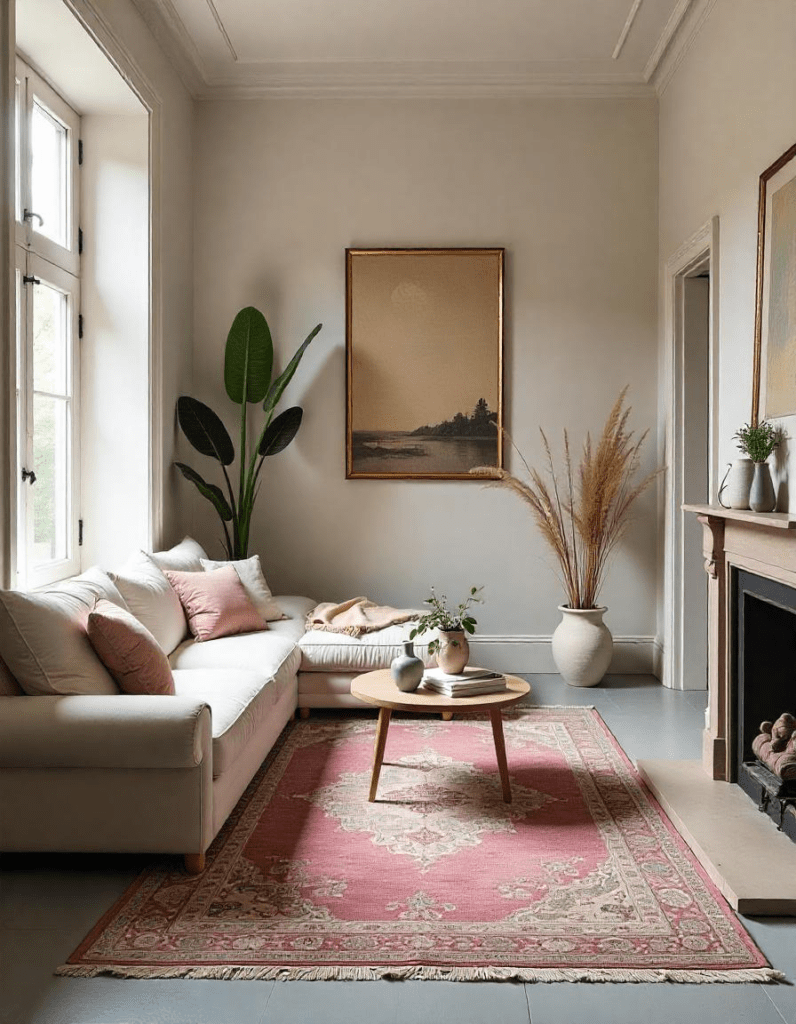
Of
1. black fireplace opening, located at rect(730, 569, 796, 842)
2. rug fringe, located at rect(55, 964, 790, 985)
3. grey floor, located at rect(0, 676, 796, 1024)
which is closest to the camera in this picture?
grey floor, located at rect(0, 676, 796, 1024)

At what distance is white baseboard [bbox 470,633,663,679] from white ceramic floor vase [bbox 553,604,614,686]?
330 millimetres

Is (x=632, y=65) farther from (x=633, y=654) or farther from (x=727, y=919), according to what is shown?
(x=727, y=919)

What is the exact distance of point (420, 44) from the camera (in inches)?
204

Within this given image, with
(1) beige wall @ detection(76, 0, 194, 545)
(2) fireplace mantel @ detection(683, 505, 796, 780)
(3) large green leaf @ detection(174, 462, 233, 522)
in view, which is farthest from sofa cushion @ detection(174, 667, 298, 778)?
(2) fireplace mantel @ detection(683, 505, 796, 780)

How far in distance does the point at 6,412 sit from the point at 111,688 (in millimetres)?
978

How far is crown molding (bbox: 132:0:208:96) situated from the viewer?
4.62m

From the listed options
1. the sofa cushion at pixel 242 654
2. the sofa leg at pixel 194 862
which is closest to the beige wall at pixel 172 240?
the sofa cushion at pixel 242 654

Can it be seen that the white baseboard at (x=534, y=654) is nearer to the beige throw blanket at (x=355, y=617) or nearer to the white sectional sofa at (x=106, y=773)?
the beige throw blanket at (x=355, y=617)

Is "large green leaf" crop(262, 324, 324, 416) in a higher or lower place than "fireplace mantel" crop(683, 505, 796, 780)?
higher

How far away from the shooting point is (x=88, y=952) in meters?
2.35

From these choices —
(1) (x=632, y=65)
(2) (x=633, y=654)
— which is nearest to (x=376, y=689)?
(2) (x=633, y=654)

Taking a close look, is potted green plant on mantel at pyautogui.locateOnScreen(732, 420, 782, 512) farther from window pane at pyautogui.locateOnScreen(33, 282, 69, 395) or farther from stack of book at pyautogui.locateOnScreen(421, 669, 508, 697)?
window pane at pyautogui.locateOnScreen(33, 282, 69, 395)

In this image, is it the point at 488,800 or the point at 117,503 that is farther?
the point at 117,503

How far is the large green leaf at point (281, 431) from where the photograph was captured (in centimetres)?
551
